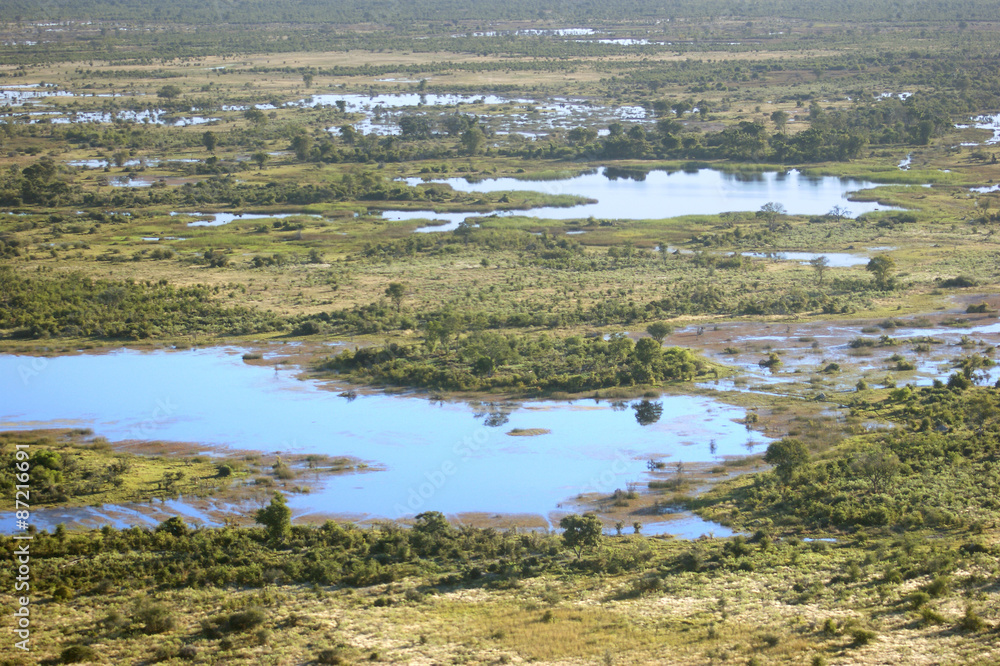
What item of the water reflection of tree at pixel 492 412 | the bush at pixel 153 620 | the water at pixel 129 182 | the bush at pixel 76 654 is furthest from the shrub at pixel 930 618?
the water at pixel 129 182

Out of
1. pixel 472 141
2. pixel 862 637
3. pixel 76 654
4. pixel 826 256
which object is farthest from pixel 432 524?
pixel 472 141

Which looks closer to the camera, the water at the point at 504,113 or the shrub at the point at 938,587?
the shrub at the point at 938,587

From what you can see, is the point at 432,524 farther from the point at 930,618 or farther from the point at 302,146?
the point at 302,146

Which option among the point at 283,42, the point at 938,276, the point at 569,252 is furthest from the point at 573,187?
the point at 283,42

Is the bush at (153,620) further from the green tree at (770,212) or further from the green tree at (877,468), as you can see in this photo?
the green tree at (770,212)

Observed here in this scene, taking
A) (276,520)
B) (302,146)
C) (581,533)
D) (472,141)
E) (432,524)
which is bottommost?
(432,524)

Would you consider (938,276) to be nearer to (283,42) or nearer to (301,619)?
(301,619)
